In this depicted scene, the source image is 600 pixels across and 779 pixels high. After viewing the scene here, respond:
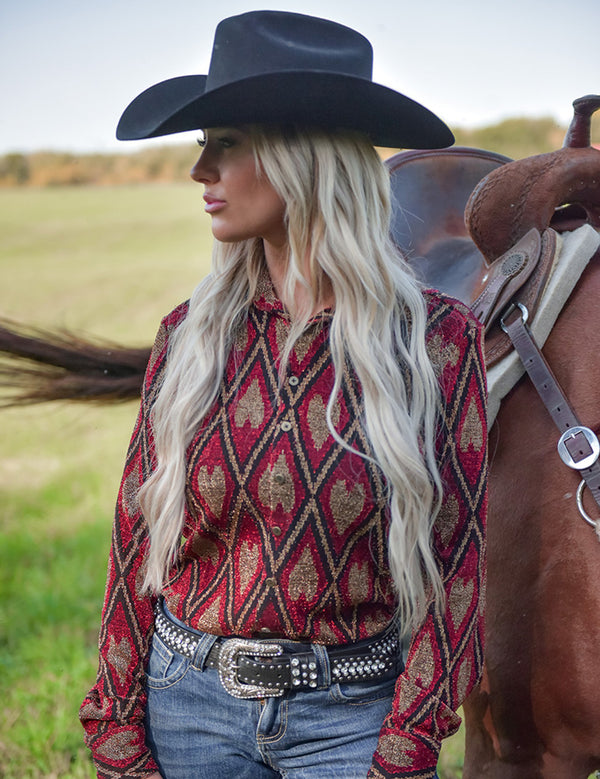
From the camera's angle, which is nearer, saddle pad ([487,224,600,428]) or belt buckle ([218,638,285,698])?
belt buckle ([218,638,285,698])

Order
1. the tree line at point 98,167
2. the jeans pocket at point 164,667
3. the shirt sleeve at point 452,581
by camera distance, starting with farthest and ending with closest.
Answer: the tree line at point 98,167, the jeans pocket at point 164,667, the shirt sleeve at point 452,581

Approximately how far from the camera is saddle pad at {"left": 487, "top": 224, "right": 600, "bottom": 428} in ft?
5.80

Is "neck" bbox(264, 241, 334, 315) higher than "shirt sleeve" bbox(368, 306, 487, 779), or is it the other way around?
"neck" bbox(264, 241, 334, 315)

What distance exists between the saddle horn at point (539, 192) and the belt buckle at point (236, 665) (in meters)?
1.10

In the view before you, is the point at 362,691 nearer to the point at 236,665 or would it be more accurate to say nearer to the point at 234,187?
the point at 236,665

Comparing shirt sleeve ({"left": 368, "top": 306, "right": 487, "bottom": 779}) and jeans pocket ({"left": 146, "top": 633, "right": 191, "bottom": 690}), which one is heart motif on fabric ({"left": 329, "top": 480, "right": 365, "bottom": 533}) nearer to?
shirt sleeve ({"left": 368, "top": 306, "right": 487, "bottom": 779})

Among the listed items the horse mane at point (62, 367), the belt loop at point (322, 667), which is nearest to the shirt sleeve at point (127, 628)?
the belt loop at point (322, 667)

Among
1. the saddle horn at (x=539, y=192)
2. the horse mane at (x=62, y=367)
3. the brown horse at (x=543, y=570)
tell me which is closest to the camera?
the brown horse at (x=543, y=570)

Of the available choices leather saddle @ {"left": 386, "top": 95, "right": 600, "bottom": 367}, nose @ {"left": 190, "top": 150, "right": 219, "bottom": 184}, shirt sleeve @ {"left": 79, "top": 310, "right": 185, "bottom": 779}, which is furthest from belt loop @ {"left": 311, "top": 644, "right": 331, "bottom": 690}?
nose @ {"left": 190, "top": 150, "right": 219, "bottom": 184}

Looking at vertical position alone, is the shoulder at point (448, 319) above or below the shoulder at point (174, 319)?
below

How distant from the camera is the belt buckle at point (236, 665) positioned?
1.45m

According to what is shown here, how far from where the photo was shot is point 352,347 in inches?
57.4

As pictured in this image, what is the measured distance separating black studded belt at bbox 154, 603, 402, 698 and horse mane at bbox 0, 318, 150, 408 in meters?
1.34

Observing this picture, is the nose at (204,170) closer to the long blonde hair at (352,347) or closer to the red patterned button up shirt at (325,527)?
the long blonde hair at (352,347)
